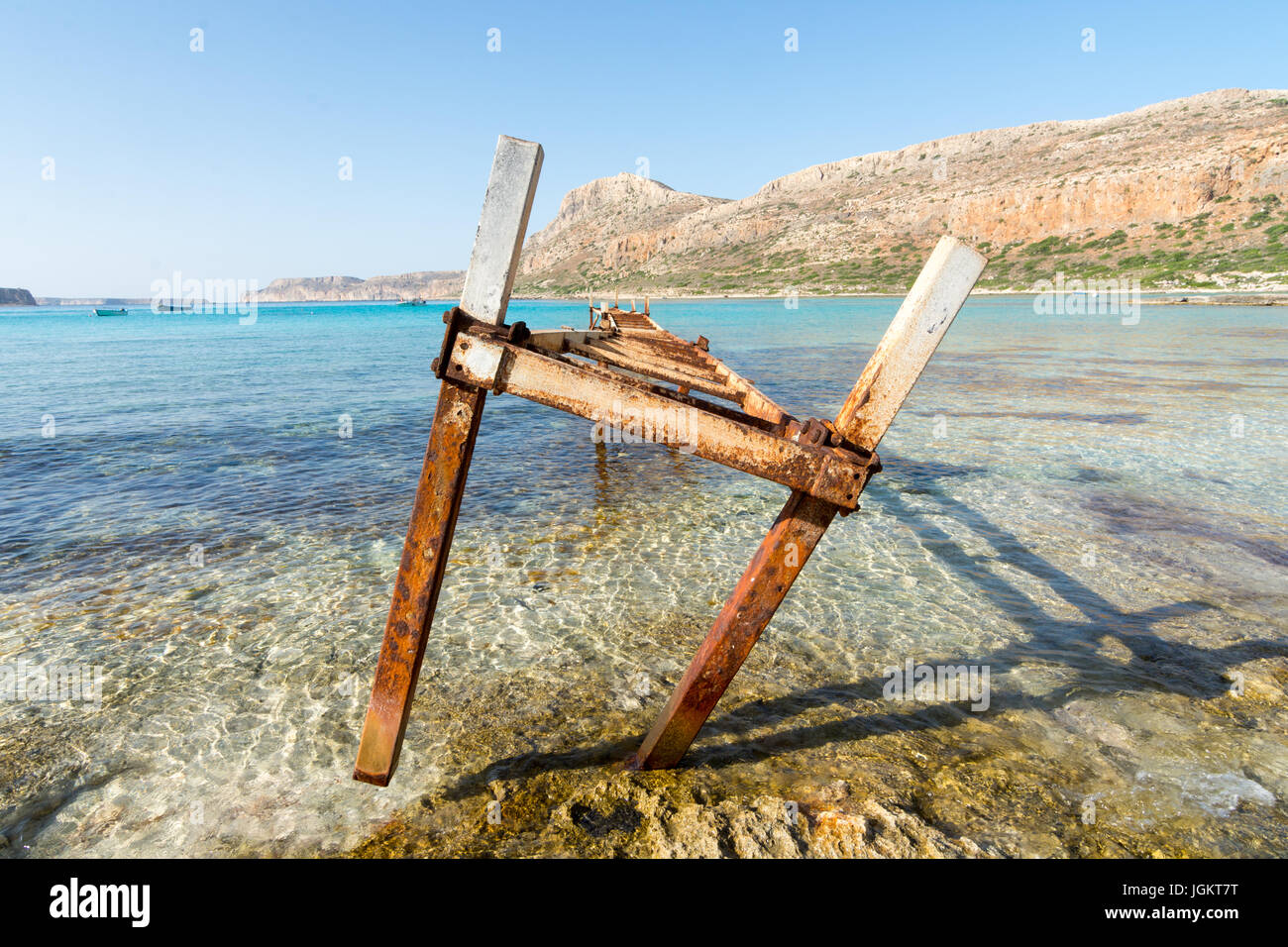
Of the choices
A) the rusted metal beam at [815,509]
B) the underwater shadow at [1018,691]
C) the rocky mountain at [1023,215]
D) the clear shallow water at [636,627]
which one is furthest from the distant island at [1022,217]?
the rusted metal beam at [815,509]

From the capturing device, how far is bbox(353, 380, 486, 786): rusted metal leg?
9.80 ft

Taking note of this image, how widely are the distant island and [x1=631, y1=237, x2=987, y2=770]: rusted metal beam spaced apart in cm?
8353

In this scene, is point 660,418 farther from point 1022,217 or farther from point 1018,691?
point 1022,217

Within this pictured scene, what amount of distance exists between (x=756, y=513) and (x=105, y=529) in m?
9.31

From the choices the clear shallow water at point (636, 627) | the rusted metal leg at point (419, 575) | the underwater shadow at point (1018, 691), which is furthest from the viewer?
the underwater shadow at point (1018, 691)

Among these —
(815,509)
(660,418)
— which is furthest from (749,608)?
(660,418)

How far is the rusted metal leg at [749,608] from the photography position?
9.89 feet

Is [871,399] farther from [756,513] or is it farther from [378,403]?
[378,403]

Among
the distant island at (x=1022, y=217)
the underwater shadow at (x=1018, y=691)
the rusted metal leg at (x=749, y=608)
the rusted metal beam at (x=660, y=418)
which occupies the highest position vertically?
the distant island at (x=1022, y=217)

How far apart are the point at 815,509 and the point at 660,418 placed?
2.86 ft

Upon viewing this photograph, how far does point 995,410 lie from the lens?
17250 mm

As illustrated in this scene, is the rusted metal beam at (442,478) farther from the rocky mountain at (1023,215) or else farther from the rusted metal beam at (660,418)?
the rocky mountain at (1023,215)

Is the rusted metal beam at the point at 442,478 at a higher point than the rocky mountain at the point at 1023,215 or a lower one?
lower

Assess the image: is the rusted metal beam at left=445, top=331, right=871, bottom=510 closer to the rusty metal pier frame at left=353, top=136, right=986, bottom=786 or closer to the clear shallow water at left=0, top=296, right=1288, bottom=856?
the rusty metal pier frame at left=353, top=136, right=986, bottom=786
